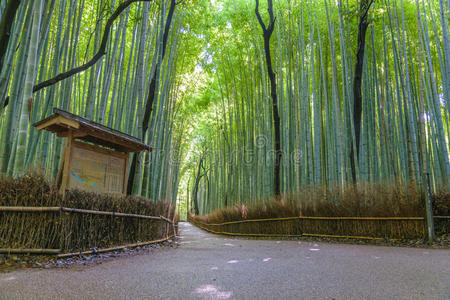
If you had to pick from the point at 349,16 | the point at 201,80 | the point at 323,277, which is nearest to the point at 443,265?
the point at 323,277

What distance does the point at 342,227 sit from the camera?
15.0ft

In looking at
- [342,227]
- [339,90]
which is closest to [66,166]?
[342,227]

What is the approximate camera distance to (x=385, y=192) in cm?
416

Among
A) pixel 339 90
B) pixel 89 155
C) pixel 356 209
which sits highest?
pixel 339 90

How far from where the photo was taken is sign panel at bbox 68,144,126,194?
321 cm

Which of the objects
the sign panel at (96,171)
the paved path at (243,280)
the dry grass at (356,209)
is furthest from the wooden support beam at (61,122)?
the dry grass at (356,209)

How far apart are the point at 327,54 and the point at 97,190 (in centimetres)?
573

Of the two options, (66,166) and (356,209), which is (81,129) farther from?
(356,209)

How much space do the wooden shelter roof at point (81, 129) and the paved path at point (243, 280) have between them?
153 cm

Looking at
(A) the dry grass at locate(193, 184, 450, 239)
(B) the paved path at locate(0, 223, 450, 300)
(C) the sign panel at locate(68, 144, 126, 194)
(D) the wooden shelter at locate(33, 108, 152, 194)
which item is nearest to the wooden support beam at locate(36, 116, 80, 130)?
(D) the wooden shelter at locate(33, 108, 152, 194)

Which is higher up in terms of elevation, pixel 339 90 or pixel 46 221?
pixel 339 90

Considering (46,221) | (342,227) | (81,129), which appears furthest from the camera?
(342,227)

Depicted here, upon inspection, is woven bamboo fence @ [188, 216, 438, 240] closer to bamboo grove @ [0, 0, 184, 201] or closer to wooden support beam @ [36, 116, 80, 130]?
bamboo grove @ [0, 0, 184, 201]

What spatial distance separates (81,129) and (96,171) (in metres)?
0.59
